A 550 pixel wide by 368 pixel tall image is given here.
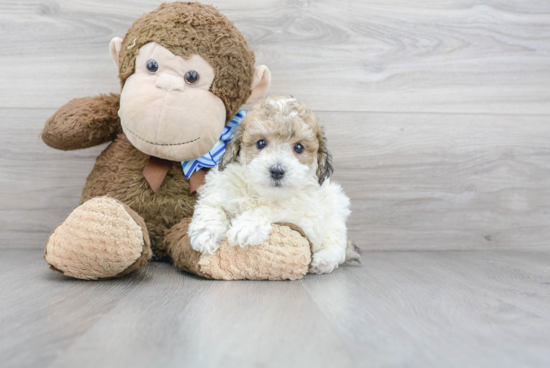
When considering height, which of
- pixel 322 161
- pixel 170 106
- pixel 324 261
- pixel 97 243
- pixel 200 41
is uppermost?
pixel 200 41

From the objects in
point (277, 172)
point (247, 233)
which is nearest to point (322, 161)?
point (277, 172)

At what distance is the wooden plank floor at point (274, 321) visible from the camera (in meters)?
0.62

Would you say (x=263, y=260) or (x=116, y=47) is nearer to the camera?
(x=263, y=260)

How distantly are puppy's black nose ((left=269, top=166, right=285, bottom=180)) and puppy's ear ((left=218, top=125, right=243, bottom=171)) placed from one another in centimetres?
15

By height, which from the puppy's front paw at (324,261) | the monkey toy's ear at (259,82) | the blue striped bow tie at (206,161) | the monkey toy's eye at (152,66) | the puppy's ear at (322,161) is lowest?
the puppy's front paw at (324,261)

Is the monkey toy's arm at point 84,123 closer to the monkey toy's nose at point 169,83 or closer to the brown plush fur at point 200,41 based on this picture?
the brown plush fur at point 200,41

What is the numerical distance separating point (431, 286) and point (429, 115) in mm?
755

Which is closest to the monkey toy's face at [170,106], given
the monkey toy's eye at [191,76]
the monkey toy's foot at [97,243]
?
the monkey toy's eye at [191,76]

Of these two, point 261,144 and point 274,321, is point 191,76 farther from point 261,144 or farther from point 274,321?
point 274,321

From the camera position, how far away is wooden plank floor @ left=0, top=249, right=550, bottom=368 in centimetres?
62

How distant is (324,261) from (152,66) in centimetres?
67

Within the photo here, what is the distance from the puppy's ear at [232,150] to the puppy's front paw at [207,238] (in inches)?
6.8

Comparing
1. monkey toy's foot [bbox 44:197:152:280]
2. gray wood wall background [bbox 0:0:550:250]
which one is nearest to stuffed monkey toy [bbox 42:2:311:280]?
monkey toy's foot [bbox 44:197:152:280]

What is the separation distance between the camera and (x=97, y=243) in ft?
3.10
